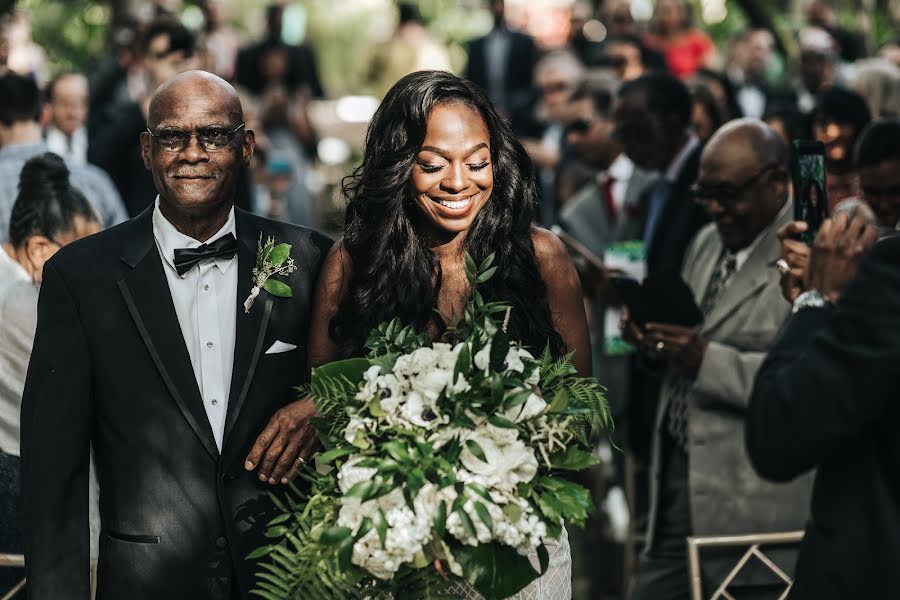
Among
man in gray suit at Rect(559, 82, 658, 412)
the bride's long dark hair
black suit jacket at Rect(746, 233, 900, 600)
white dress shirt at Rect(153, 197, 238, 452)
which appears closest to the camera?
black suit jacket at Rect(746, 233, 900, 600)

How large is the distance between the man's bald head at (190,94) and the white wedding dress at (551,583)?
5.28ft

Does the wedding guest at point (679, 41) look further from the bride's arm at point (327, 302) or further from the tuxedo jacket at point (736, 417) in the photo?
the bride's arm at point (327, 302)

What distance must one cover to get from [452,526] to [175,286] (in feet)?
4.17

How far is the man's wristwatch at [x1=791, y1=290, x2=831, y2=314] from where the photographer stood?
3.68m

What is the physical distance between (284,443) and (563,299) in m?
1.00

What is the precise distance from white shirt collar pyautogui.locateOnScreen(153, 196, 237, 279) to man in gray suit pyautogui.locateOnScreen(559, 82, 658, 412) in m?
3.54

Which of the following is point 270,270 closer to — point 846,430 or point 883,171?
point 846,430

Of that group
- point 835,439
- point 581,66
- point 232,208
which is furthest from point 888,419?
point 581,66

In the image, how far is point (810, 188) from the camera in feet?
15.8

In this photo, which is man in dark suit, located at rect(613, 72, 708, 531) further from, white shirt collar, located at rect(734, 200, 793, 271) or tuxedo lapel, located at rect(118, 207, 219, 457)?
tuxedo lapel, located at rect(118, 207, 219, 457)

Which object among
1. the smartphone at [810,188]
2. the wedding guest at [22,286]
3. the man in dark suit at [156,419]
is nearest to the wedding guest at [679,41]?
the wedding guest at [22,286]

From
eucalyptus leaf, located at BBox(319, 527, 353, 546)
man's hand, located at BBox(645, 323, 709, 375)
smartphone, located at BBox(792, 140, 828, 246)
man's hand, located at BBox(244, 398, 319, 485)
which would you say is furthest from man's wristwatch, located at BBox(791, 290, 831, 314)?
man's hand, located at BBox(645, 323, 709, 375)

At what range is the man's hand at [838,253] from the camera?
3723 mm

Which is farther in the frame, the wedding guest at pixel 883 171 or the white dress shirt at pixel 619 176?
the white dress shirt at pixel 619 176
